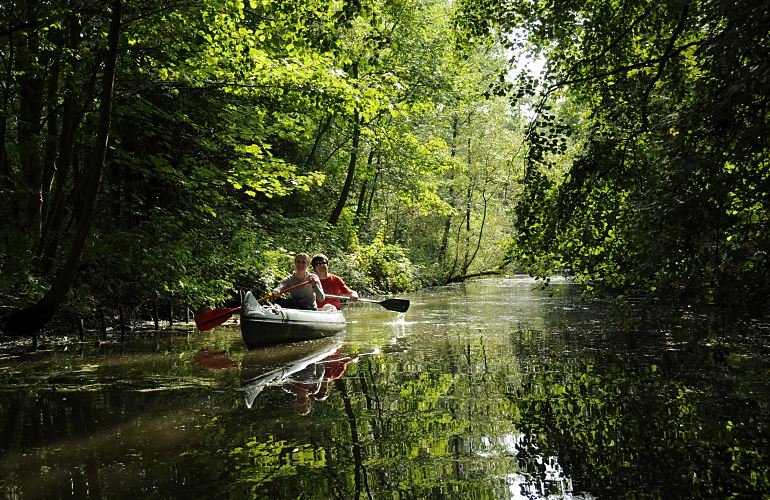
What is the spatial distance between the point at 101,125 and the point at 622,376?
6.91 meters

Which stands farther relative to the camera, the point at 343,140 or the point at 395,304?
the point at 343,140

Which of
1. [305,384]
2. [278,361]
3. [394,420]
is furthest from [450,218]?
[394,420]

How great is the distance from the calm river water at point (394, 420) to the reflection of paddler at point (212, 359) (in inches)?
2.0

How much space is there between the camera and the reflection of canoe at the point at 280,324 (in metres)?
8.65

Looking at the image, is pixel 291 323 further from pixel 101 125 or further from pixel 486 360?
pixel 101 125

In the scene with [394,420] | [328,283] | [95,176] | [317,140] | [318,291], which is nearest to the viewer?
[394,420]

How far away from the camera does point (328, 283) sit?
480 inches

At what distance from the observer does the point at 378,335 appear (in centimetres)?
1032

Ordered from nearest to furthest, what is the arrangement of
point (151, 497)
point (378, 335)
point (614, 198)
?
point (151, 497) → point (614, 198) → point (378, 335)

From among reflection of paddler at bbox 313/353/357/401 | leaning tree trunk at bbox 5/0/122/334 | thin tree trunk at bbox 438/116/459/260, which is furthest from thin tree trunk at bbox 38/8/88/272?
thin tree trunk at bbox 438/116/459/260

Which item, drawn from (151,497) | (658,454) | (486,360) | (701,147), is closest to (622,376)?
(486,360)

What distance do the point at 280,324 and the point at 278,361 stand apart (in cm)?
121

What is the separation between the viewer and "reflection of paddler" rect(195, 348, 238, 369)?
24.7 feet

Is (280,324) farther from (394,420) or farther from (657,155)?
(657,155)
